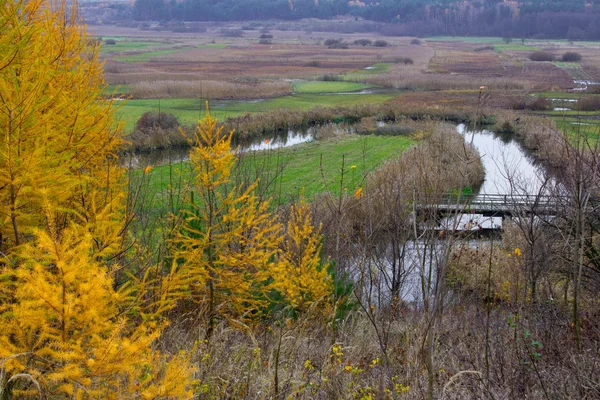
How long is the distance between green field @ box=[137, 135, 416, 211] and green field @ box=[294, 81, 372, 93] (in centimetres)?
2083

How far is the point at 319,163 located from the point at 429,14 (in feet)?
410

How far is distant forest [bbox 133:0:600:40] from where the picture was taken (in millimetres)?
118312

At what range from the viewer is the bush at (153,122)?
3369cm

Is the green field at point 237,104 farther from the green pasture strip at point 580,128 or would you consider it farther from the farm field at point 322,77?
the green pasture strip at point 580,128

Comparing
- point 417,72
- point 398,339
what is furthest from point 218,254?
point 417,72

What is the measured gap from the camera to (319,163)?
25.7 meters

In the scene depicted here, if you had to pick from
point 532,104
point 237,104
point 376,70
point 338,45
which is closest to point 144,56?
point 376,70

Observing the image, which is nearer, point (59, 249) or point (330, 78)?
point (59, 249)

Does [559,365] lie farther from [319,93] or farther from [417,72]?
[417,72]

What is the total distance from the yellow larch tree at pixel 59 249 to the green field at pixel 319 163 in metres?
12.9

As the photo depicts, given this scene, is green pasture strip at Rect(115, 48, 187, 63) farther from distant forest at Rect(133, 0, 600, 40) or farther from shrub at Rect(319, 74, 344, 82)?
distant forest at Rect(133, 0, 600, 40)

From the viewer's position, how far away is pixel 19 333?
3.88 m

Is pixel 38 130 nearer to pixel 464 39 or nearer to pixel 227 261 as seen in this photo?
pixel 227 261

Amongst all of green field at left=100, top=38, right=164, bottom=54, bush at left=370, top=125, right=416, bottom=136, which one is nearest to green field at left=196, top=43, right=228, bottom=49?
green field at left=100, top=38, right=164, bottom=54
